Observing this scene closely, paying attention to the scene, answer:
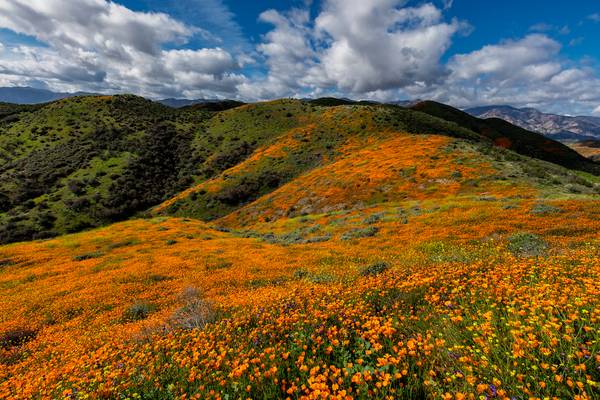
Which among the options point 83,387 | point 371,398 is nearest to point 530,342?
point 371,398

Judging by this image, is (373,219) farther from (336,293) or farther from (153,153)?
(153,153)

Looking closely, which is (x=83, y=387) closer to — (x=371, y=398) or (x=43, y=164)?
(x=371, y=398)

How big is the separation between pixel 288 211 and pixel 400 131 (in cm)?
5135

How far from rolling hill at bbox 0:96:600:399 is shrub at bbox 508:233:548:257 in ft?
0.37

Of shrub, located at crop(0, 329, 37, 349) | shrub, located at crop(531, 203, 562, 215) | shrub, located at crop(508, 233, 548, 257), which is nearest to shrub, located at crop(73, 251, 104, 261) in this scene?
shrub, located at crop(0, 329, 37, 349)

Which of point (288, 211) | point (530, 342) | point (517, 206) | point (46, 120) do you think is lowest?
point (288, 211)

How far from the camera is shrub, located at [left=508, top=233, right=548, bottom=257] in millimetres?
10415

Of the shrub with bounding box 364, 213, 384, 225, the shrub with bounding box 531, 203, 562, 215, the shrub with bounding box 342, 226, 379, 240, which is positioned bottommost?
the shrub with bounding box 364, 213, 384, 225

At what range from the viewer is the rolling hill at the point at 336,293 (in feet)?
12.8

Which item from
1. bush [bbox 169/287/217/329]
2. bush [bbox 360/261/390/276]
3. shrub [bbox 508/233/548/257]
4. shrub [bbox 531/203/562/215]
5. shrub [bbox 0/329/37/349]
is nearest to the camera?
bush [bbox 169/287/217/329]

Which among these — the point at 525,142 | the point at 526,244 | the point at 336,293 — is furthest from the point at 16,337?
the point at 525,142

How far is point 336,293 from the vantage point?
758 centimetres

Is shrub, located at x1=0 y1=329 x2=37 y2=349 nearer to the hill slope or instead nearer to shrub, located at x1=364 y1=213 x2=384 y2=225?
shrub, located at x1=364 y1=213 x2=384 y2=225

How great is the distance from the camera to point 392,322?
543cm
